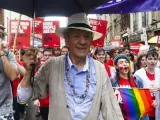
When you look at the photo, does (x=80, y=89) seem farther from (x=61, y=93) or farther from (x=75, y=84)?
(x=61, y=93)

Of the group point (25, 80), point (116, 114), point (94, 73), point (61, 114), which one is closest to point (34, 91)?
point (25, 80)

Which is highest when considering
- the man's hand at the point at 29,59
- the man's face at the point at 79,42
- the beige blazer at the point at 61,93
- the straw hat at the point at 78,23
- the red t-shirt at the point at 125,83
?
the straw hat at the point at 78,23

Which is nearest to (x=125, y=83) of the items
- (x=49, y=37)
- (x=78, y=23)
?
(x=78, y=23)

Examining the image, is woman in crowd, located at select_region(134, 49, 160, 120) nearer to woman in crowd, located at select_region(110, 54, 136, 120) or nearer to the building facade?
woman in crowd, located at select_region(110, 54, 136, 120)

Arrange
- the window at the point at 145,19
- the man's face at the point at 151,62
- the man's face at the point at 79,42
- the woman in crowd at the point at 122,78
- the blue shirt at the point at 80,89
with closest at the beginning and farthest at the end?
the blue shirt at the point at 80,89
the man's face at the point at 79,42
the woman in crowd at the point at 122,78
the man's face at the point at 151,62
the window at the point at 145,19

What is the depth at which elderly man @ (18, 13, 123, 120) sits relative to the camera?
3.04 metres

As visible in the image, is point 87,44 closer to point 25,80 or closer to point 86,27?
point 86,27

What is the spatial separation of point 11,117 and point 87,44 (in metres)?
1.34

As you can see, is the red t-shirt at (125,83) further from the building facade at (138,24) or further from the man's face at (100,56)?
the building facade at (138,24)

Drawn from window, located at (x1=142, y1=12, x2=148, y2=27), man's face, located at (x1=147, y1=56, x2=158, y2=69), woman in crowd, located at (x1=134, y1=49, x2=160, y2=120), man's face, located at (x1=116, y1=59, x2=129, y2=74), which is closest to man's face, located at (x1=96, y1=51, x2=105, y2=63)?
man's face, located at (x1=147, y1=56, x2=158, y2=69)

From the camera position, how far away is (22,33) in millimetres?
14273

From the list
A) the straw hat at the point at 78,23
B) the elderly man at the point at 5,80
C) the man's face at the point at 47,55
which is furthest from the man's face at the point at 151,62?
the straw hat at the point at 78,23

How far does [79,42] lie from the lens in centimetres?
319

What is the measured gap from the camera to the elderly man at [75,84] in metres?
3.04
